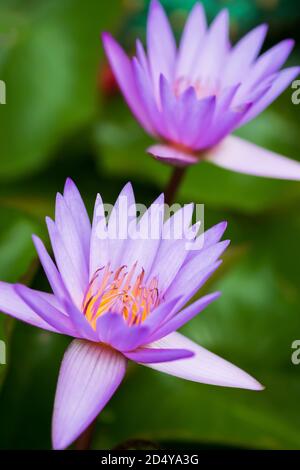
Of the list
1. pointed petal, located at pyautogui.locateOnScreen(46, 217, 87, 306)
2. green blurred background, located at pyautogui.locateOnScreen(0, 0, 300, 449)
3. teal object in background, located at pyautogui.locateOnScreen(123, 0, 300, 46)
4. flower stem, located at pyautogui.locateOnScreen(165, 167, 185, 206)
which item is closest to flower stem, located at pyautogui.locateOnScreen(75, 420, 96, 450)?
green blurred background, located at pyautogui.locateOnScreen(0, 0, 300, 449)

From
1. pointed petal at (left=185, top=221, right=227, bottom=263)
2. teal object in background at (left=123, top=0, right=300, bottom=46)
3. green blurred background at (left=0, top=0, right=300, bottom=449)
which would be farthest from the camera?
teal object in background at (left=123, top=0, right=300, bottom=46)

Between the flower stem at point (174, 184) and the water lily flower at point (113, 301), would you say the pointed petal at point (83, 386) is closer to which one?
the water lily flower at point (113, 301)

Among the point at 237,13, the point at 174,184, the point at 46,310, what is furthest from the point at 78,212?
the point at 237,13

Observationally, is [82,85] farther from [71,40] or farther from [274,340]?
[274,340]

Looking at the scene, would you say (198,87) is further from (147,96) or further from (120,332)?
(120,332)

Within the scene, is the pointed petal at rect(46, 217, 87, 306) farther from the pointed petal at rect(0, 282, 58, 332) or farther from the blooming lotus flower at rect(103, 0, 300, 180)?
the blooming lotus flower at rect(103, 0, 300, 180)

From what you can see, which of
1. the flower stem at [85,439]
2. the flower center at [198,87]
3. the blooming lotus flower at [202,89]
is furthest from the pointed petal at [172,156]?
the flower stem at [85,439]
